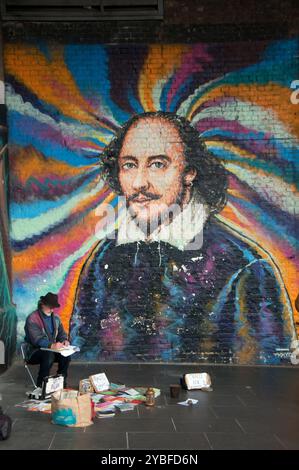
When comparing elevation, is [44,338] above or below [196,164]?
below

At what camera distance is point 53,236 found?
949cm

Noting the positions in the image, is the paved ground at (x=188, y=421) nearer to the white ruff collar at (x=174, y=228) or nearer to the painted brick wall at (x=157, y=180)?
the painted brick wall at (x=157, y=180)

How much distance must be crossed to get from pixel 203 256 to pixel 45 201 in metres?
2.55

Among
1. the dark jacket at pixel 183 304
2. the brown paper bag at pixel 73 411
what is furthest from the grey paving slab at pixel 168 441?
the dark jacket at pixel 183 304

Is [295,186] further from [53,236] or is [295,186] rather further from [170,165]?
[53,236]

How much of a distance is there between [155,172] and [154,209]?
564mm

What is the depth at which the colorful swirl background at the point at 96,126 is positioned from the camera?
9.41 meters

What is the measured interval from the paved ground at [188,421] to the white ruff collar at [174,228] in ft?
6.85

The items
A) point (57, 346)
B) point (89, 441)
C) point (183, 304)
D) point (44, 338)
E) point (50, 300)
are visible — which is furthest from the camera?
point (183, 304)

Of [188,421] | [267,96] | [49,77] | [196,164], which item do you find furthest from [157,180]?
[188,421]

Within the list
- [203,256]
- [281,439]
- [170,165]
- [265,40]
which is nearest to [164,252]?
[203,256]

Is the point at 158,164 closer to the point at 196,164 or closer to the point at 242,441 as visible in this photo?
the point at 196,164

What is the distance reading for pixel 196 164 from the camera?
951cm

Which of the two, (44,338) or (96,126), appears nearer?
(44,338)
